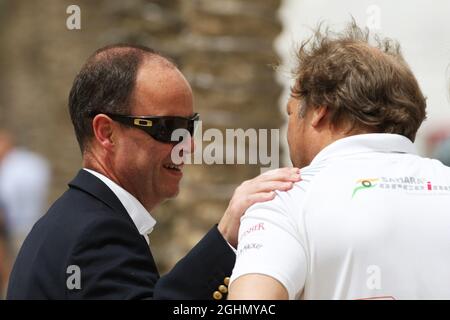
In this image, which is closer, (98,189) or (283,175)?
(283,175)

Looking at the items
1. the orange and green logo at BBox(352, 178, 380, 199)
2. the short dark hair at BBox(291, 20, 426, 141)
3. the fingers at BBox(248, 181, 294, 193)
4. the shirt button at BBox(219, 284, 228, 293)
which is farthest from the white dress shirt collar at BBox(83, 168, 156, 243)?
the orange and green logo at BBox(352, 178, 380, 199)

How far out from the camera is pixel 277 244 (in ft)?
9.09

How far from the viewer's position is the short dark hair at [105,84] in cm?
349

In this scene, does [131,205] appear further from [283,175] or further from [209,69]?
[209,69]

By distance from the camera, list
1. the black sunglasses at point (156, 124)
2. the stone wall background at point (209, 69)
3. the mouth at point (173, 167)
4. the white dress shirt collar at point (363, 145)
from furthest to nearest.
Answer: the stone wall background at point (209, 69) < the mouth at point (173, 167) < the black sunglasses at point (156, 124) < the white dress shirt collar at point (363, 145)

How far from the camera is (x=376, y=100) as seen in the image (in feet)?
9.73

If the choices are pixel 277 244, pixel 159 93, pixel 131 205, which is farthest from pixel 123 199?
pixel 277 244

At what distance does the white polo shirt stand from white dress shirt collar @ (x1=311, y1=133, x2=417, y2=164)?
2.9 inches

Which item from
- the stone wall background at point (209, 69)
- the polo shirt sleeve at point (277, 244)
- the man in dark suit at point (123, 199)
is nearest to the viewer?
the polo shirt sleeve at point (277, 244)

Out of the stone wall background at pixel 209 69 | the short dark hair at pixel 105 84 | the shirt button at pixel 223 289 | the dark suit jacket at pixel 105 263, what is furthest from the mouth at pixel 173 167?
the stone wall background at pixel 209 69

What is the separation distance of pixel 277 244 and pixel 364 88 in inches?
20.4

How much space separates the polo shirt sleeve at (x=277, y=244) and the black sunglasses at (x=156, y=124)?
0.68m

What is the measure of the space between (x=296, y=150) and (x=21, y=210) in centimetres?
788

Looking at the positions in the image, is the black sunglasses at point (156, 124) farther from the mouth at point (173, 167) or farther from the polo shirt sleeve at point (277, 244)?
the polo shirt sleeve at point (277, 244)
